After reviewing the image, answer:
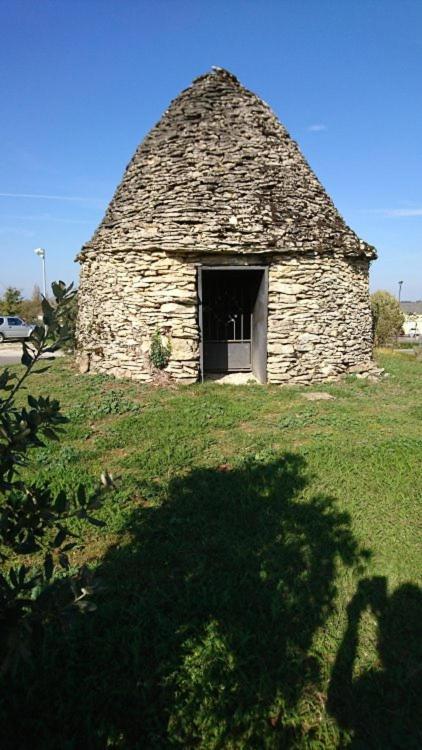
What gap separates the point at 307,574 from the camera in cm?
333

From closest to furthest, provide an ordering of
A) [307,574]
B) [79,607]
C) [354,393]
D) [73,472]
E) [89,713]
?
[79,607] < [89,713] < [307,574] < [73,472] < [354,393]

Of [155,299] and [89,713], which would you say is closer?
[89,713]

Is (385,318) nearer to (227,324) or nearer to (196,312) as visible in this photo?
(227,324)

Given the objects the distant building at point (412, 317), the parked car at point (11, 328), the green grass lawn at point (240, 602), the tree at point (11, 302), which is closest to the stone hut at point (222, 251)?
the green grass lawn at point (240, 602)

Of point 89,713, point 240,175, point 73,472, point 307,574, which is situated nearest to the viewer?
point 89,713

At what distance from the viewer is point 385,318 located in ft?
68.9

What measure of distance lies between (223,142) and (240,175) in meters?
1.02

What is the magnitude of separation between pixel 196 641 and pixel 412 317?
1904 inches

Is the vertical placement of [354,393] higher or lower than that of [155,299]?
lower

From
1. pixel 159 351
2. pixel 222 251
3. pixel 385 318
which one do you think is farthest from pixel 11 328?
pixel 385 318

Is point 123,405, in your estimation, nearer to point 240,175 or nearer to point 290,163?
point 240,175

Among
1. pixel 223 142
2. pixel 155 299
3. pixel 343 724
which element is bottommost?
pixel 343 724

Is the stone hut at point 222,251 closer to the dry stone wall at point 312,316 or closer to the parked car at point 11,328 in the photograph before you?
the dry stone wall at point 312,316

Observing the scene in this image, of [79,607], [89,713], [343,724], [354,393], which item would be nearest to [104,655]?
[89,713]
